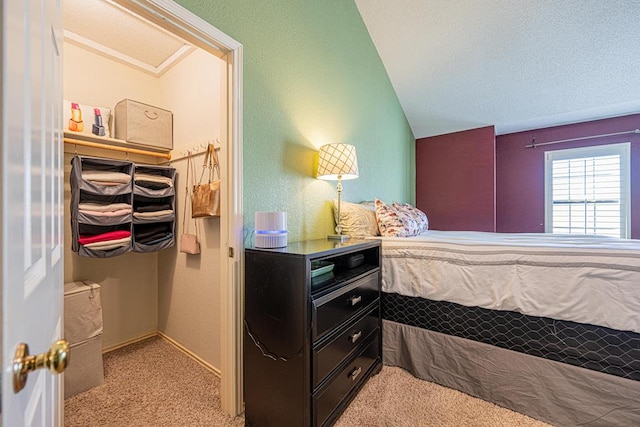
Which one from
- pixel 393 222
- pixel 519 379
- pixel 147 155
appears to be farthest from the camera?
pixel 147 155

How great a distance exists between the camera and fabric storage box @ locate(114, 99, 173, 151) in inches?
82.0

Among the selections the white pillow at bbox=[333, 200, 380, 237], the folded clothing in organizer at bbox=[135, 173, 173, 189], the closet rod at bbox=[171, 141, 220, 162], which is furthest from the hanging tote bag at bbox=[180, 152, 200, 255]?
the white pillow at bbox=[333, 200, 380, 237]

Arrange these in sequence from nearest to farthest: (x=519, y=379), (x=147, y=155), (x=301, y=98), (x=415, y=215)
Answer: (x=519, y=379), (x=301, y=98), (x=147, y=155), (x=415, y=215)

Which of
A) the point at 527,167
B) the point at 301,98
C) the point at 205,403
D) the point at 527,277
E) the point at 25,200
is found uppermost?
the point at 301,98

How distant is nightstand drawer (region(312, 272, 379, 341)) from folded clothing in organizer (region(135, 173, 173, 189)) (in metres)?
1.63

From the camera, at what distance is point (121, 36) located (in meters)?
2.08

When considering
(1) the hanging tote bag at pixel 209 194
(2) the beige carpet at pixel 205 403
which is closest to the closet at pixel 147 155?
(1) the hanging tote bag at pixel 209 194

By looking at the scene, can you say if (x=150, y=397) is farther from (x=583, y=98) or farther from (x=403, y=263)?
(x=583, y=98)

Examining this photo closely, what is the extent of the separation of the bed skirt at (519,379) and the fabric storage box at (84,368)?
6.28ft

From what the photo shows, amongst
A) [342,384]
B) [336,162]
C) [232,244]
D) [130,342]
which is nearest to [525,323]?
[342,384]

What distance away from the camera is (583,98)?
3.05m

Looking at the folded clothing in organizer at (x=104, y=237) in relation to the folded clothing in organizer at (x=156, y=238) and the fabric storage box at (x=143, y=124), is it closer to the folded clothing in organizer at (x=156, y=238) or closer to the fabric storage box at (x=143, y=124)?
the folded clothing in organizer at (x=156, y=238)

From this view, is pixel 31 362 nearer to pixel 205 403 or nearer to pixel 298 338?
pixel 298 338

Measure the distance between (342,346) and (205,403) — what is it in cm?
88
